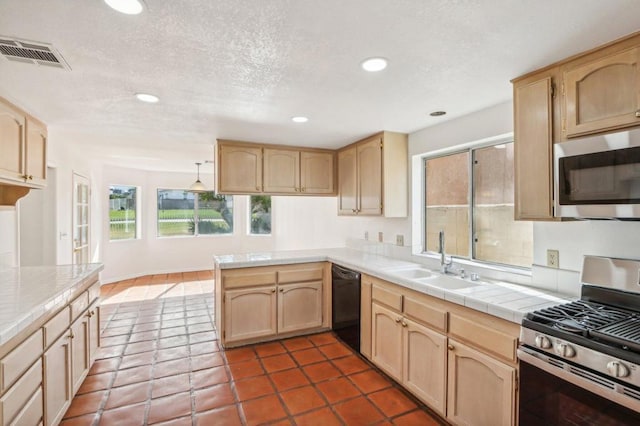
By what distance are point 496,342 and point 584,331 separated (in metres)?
0.45

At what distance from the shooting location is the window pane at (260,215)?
23.6 ft

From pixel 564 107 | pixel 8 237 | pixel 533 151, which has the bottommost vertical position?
pixel 8 237

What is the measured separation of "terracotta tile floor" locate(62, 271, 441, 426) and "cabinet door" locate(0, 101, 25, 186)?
1.67 m

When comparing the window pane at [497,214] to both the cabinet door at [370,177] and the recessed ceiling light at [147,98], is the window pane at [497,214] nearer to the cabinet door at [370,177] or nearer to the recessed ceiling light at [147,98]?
the cabinet door at [370,177]

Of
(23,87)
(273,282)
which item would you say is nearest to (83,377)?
(273,282)

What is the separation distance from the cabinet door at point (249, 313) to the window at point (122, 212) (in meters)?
4.33

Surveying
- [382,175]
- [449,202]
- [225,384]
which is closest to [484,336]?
[449,202]

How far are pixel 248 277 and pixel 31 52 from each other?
2270mm

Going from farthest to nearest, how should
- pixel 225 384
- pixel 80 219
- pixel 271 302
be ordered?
pixel 80 219 → pixel 271 302 → pixel 225 384

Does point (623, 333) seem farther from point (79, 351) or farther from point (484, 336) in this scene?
point (79, 351)

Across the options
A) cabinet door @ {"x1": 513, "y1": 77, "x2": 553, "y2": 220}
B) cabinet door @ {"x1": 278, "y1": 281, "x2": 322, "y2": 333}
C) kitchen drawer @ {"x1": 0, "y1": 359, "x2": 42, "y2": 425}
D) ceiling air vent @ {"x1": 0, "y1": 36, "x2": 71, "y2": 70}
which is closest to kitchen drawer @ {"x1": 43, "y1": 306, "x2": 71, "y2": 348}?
kitchen drawer @ {"x1": 0, "y1": 359, "x2": 42, "y2": 425}

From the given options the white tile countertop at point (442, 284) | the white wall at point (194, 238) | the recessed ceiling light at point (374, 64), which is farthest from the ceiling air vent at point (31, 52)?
the white wall at point (194, 238)

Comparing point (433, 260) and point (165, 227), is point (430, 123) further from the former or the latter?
point (165, 227)

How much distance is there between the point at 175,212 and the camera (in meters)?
7.06
